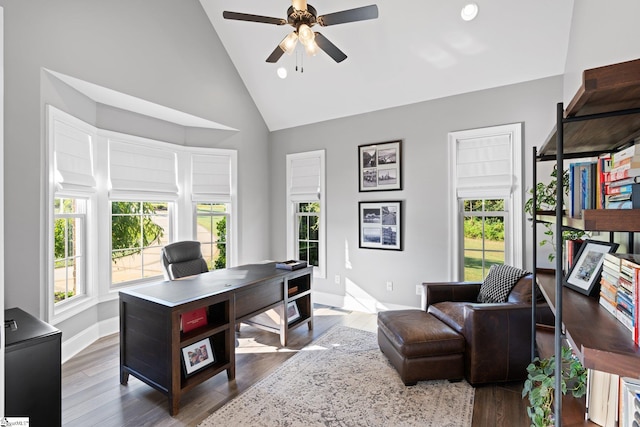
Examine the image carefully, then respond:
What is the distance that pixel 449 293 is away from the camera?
3.17 metres

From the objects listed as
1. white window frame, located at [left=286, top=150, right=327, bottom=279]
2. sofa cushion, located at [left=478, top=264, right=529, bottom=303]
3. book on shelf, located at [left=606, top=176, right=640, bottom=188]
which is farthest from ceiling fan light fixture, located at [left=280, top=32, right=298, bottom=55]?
sofa cushion, located at [left=478, top=264, right=529, bottom=303]

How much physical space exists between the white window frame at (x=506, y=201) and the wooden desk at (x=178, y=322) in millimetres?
2138

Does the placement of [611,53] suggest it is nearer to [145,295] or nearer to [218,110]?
[145,295]

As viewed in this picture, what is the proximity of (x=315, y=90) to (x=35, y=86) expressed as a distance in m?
2.96

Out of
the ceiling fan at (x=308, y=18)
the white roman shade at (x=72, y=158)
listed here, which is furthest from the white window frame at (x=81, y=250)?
the ceiling fan at (x=308, y=18)

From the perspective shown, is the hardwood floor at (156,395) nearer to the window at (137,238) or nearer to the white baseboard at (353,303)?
the window at (137,238)

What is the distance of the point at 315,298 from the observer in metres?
4.88

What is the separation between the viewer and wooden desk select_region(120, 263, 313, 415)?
7.15ft

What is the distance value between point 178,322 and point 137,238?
2.39 metres

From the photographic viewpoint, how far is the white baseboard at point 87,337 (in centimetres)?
305

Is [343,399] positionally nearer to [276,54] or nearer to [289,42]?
[289,42]

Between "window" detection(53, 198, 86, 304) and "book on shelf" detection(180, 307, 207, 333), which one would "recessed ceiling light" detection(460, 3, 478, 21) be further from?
"window" detection(53, 198, 86, 304)

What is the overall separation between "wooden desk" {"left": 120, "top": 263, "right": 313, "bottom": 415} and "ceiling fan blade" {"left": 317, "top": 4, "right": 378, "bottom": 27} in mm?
2271

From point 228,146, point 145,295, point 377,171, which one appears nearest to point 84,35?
point 228,146
